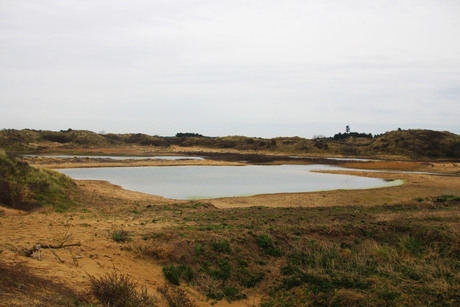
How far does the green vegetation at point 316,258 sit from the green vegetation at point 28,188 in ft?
20.3

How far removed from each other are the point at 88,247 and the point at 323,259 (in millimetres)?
6532

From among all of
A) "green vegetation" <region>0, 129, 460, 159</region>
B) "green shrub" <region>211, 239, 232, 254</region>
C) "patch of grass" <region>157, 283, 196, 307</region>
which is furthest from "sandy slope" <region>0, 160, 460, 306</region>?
"green vegetation" <region>0, 129, 460, 159</region>

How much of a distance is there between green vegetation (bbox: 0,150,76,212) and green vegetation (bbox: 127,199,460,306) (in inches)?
243

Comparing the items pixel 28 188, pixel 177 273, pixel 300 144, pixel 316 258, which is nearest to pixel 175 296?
pixel 177 273

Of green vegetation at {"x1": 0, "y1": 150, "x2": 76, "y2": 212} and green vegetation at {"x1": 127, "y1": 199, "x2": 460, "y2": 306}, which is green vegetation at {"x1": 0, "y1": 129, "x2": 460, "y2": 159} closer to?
green vegetation at {"x1": 0, "y1": 150, "x2": 76, "y2": 212}

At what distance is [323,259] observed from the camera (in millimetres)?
8930

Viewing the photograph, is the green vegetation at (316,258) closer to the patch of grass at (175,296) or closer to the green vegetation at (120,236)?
the green vegetation at (120,236)

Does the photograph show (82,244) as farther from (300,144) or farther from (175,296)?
(300,144)

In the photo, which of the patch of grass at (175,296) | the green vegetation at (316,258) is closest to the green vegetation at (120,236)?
the green vegetation at (316,258)

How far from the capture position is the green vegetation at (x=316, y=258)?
720 centimetres

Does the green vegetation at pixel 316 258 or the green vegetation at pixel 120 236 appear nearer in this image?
the green vegetation at pixel 316 258

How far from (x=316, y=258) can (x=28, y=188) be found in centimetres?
1307

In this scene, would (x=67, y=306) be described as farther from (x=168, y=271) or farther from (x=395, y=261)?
(x=395, y=261)

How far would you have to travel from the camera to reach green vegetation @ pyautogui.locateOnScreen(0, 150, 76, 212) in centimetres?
1317
